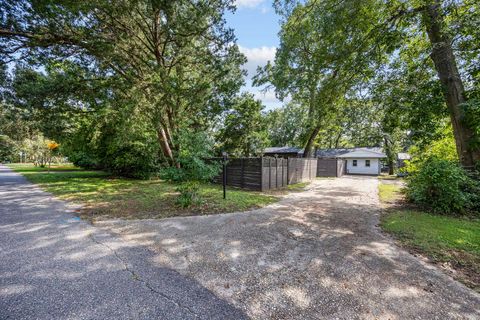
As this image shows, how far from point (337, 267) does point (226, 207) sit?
3.76 m

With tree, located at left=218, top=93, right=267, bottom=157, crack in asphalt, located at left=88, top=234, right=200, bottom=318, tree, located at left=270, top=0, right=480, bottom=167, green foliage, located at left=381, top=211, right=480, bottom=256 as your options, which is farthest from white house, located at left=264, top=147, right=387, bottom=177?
crack in asphalt, located at left=88, top=234, right=200, bottom=318

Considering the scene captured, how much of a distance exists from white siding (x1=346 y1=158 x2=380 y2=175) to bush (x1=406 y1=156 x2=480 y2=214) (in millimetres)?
18963

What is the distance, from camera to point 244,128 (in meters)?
16.7

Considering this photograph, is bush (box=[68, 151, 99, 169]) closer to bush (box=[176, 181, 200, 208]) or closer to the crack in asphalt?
bush (box=[176, 181, 200, 208])

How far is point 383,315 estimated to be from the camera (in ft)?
6.67

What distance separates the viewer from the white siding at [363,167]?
23344 millimetres

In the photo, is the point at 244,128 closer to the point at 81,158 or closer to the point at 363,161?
the point at 81,158

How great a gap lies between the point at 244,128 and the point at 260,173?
7911mm

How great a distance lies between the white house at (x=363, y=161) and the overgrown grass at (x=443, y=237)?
19.9m

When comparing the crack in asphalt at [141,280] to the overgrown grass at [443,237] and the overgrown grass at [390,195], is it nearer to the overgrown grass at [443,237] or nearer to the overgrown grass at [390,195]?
the overgrown grass at [443,237]

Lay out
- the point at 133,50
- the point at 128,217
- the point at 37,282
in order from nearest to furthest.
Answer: the point at 37,282
the point at 128,217
the point at 133,50

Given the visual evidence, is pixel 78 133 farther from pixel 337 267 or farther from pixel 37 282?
pixel 337 267

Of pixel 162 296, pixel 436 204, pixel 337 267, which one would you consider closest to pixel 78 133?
pixel 162 296

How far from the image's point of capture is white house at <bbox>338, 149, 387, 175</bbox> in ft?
76.4
